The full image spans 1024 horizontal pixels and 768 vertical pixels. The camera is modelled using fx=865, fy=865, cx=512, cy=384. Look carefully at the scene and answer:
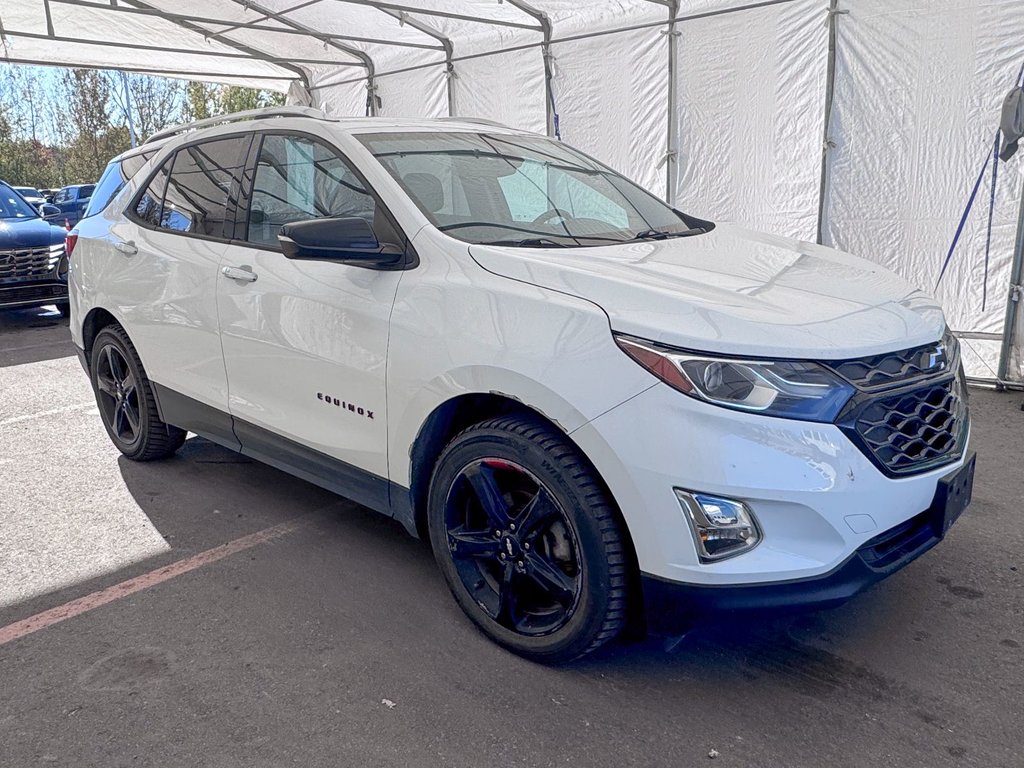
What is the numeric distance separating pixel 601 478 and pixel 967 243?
5.21 metres

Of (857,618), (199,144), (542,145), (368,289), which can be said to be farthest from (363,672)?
(199,144)

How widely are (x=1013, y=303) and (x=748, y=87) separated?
9.24 feet

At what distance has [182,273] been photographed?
3955mm

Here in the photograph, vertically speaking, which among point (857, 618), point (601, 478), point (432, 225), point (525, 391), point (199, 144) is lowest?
point (857, 618)

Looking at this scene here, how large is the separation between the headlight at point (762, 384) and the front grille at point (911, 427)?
86 millimetres

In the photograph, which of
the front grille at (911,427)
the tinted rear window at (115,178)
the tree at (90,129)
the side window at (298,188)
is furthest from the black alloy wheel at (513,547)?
the tree at (90,129)

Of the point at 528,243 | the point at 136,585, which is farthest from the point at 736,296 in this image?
the point at 136,585

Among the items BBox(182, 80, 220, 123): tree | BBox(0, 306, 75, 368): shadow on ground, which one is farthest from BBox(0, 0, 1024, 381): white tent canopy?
BBox(182, 80, 220, 123): tree

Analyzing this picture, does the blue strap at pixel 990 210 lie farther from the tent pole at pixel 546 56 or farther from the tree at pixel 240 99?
the tree at pixel 240 99

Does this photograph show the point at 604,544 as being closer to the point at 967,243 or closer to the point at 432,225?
the point at 432,225

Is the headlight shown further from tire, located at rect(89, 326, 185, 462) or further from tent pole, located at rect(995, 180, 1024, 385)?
tent pole, located at rect(995, 180, 1024, 385)

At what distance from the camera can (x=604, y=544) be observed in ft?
8.09

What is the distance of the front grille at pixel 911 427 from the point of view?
7.68ft

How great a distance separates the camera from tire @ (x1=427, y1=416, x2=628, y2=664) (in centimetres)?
250
